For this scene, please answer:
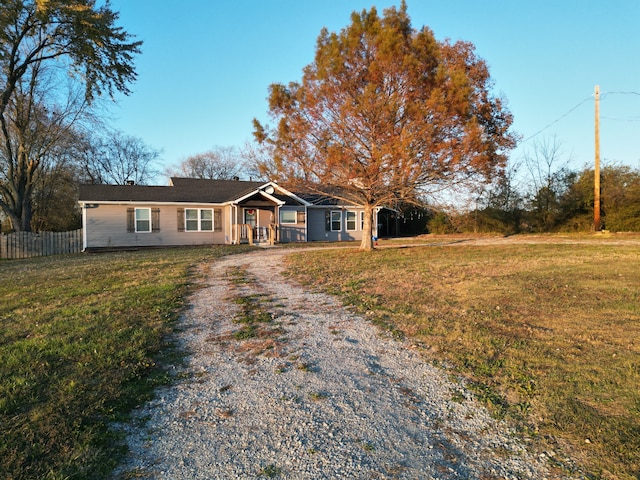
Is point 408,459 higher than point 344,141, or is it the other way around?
point 344,141

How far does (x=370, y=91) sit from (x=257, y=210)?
12.9m

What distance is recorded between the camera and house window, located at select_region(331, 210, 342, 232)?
25.8 metres

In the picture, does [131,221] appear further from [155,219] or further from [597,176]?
[597,176]

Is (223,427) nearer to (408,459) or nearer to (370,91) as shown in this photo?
(408,459)

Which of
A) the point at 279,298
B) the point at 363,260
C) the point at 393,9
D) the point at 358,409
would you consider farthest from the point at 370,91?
the point at 358,409

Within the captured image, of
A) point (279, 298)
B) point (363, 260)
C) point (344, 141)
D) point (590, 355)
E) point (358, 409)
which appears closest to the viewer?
point (358, 409)

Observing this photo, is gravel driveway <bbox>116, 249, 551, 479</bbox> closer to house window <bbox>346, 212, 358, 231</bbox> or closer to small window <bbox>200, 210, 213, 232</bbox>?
small window <bbox>200, 210, 213, 232</bbox>

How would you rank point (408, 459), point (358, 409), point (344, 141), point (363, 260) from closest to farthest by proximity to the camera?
point (408, 459)
point (358, 409)
point (363, 260)
point (344, 141)

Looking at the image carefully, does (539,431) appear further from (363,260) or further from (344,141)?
(344,141)

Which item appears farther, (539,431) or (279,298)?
(279,298)

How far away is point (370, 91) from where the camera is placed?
12.6 metres

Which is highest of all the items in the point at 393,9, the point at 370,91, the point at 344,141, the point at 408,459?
the point at 393,9

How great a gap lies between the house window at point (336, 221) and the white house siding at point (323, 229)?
0.50ft

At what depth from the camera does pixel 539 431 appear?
8.91 feet
